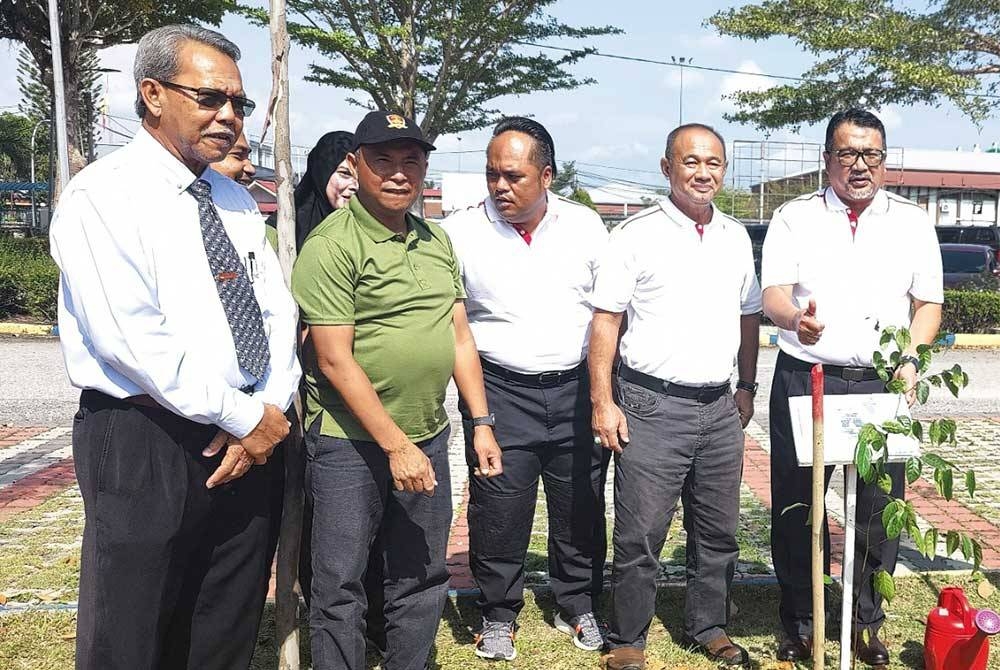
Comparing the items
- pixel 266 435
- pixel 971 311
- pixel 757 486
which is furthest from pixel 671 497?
pixel 971 311

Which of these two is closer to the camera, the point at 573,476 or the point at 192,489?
the point at 192,489

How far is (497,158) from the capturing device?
134 inches

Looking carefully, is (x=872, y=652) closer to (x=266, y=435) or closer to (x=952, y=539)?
(x=952, y=539)

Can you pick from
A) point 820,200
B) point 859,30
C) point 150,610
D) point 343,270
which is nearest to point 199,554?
point 150,610

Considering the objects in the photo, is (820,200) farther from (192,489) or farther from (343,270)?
(192,489)

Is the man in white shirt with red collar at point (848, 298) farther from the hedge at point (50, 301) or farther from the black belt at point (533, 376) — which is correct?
the hedge at point (50, 301)

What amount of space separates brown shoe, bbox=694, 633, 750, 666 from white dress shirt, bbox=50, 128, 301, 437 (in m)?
2.09

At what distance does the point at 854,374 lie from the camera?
3330 millimetres

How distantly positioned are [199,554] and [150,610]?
210mm

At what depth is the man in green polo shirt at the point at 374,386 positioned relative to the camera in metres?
2.73

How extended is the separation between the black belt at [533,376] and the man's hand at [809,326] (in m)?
0.89

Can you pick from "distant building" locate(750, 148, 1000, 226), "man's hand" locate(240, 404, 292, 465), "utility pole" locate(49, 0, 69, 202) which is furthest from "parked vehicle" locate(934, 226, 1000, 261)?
"man's hand" locate(240, 404, 292, 465)

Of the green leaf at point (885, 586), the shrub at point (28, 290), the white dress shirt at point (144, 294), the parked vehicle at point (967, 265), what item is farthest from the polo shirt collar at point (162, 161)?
the parked vehicle at point (967, 265)

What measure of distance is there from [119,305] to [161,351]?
5.7 inches
